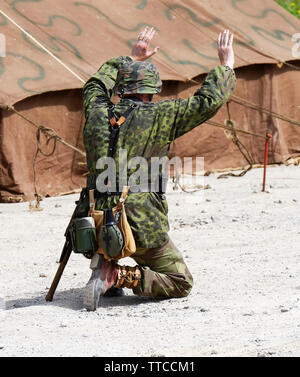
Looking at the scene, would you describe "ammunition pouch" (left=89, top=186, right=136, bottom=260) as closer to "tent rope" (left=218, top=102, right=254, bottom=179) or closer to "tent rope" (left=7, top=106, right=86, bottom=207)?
"tent rope" (left=7, top=106, right=86, bottom=207)

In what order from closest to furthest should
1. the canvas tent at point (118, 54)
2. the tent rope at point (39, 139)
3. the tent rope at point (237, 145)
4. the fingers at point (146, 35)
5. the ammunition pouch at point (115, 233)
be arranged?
1. the ammunition pouch at point (115, 233)
2. the fingers at point (146, 35)
3. the tent rope at point (39, 139)
4. the canvas tent at point (118, 54)
5. the tent rope at point (237, 145)

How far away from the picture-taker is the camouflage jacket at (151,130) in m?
4.38

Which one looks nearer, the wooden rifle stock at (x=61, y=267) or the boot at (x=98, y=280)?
the boot at (x=98, y=280)

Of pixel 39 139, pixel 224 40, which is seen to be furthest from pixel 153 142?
pixel 39 139

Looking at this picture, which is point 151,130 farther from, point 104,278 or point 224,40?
point 104,278

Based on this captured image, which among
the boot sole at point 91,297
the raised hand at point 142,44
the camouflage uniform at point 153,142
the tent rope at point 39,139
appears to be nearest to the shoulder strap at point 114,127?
the camouflage uniform at point 153,142

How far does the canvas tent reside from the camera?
27.0ft

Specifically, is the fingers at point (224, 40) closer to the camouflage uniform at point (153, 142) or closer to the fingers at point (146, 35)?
the camouflage uniform at point (153, 142)

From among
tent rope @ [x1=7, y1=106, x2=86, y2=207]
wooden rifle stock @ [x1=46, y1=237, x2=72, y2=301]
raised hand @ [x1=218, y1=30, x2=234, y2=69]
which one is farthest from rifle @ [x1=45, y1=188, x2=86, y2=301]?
tent rope @ [x1=7, y1=106, x2=86, y2=207]

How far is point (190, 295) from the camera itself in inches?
184

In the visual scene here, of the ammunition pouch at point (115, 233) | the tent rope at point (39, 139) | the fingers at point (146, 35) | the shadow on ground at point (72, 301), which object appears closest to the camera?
the ammunition pouch at point (115, 233)

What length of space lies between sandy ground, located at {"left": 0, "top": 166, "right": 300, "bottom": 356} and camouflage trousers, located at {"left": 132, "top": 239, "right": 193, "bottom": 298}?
0.21 ft

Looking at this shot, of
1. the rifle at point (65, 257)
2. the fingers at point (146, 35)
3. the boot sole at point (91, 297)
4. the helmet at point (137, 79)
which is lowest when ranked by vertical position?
the boot sole at point (91, 297)

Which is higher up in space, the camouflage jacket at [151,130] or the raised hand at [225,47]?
the raised hand at [225,47]
